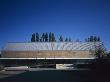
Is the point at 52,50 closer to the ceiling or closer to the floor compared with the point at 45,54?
closer to the ceiling

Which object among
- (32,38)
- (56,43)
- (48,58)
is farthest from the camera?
(32,38)

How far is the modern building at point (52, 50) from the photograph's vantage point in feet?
300

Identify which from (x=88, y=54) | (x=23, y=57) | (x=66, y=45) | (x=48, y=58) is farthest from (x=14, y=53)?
(x=88, y=54)

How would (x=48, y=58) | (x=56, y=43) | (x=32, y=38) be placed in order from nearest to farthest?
1. (x=48, y=58)
2. (x=56, y=43)
3. (x=32, y=38)

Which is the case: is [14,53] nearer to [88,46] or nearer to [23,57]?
[23,57]

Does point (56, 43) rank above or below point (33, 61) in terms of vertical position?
above

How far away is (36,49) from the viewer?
93438mm

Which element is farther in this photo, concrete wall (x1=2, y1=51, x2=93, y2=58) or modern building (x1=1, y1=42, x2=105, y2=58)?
modern building (x1=1, y1=42, x2=105, y2=58)

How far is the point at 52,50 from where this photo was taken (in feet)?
305

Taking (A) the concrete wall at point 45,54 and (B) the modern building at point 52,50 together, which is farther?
(B) the modern building at point 52,50

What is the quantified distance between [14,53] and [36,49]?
880cm

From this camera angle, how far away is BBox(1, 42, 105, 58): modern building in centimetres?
9156

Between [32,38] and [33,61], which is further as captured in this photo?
[32,38]

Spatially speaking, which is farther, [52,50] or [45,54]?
[52,50]
